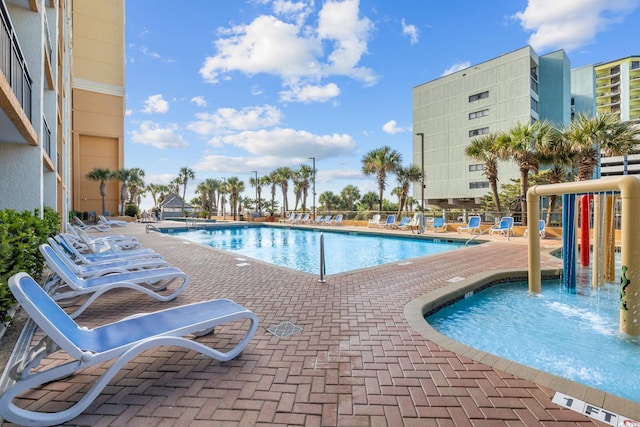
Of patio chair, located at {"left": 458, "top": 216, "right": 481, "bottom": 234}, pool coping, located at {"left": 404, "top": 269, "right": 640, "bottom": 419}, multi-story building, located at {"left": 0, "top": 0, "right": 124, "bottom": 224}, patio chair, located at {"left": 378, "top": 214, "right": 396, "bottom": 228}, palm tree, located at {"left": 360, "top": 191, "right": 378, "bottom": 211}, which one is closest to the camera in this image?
pool coping, located at {"left": 404, "top": 269, "right": 640, "bottom": 419}

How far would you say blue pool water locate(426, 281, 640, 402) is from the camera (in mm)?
3523

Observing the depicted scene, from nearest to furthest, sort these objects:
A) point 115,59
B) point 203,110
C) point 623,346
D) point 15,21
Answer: point 623,346 < point 15,21 < point 203,110 < point 115,59

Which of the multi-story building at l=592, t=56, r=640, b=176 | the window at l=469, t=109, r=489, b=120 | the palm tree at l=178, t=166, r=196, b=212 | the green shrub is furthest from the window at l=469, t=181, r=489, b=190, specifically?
the multi-story building at l=592, t=56, r=640, b=176

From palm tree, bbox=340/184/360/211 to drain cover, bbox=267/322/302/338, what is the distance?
49151 millimetres

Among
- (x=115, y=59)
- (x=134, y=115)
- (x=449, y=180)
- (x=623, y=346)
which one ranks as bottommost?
(x=623, y=346)

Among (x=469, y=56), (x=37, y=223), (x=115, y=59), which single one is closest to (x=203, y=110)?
(x=115, y=59)

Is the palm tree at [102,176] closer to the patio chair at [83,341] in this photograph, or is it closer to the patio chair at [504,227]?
the patio chair at [504,227]

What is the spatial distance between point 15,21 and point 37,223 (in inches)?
204

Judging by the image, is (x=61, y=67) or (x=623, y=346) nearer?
(x=623, y=346)

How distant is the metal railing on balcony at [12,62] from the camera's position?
5.12 m

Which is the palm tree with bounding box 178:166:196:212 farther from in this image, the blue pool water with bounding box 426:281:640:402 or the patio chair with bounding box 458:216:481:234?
the blue pool water with bounding box 426:281:640:402

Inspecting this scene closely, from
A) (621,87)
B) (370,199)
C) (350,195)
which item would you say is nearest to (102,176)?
(350,195)

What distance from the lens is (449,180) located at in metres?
36.6

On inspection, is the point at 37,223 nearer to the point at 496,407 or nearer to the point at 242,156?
the point at 496,407
